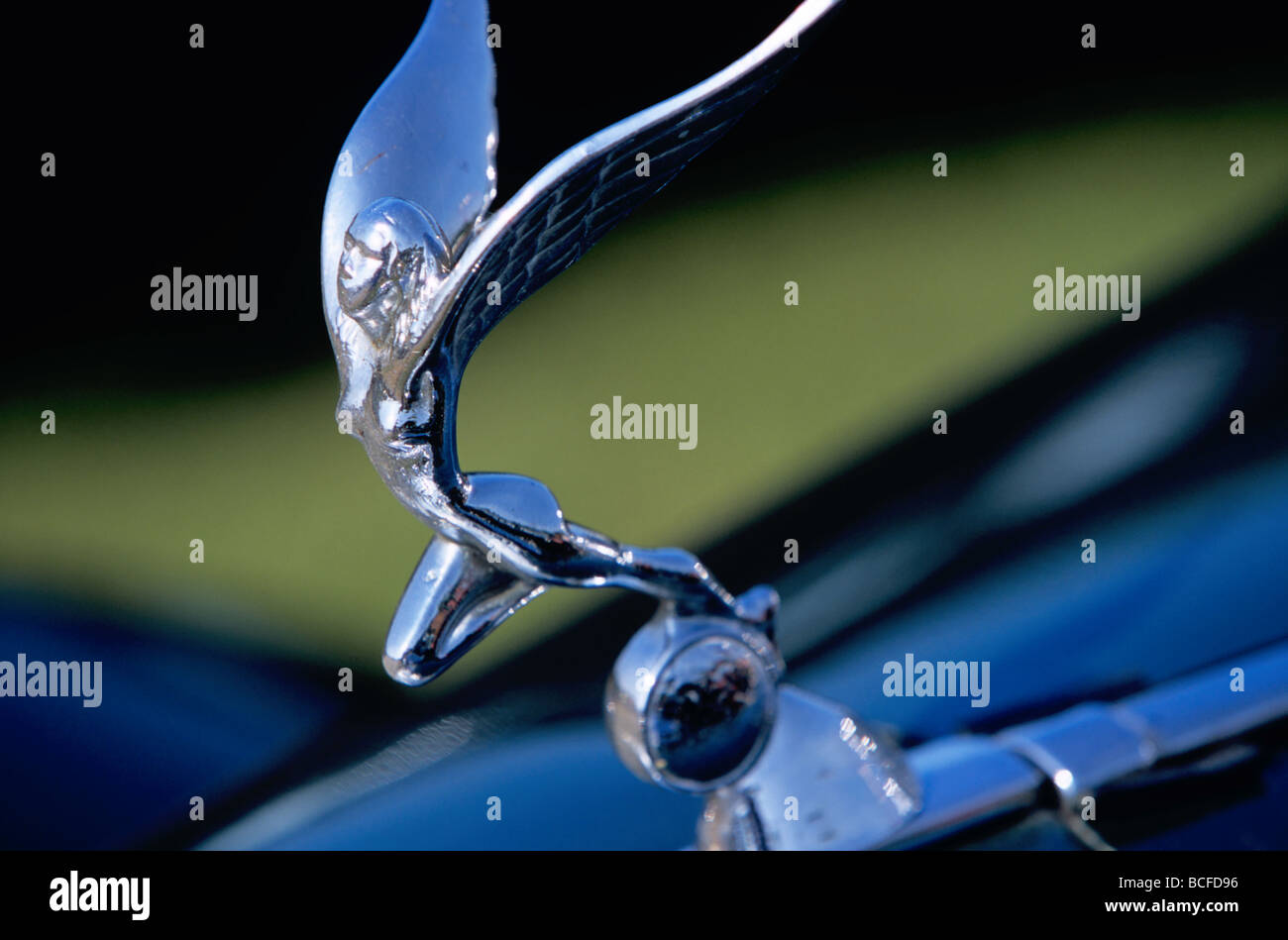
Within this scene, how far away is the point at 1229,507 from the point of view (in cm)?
149

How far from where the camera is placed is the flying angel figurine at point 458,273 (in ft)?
1.89

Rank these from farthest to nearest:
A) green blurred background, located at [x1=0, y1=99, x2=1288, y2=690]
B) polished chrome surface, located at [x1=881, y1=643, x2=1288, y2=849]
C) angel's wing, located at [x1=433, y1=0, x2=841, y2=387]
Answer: green blurred background, located at [x1=0, y1=99, x2=1288, y2=690]
polished chrome surface, located at [x1=881, y1=643, x2=1288, y2=849]
angel's wing, located at [x1=433, y1=0, x2=841, y2=387]

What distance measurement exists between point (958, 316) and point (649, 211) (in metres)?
0.40

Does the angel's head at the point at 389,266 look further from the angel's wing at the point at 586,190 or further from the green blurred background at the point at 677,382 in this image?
the green blurred background at the point at 677,382

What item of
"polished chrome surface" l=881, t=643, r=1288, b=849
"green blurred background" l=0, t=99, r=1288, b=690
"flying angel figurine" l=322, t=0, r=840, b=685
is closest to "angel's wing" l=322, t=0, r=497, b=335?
"flying angel figurine" l=322, t=0, r=840, b=685

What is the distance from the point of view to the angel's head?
58 centimetres

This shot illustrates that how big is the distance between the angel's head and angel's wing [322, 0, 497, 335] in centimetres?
2

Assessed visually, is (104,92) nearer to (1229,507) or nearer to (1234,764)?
(1234,764)

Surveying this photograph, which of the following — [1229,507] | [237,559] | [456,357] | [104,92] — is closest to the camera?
→ [456,357]

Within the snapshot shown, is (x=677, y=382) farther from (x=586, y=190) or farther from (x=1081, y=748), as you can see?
(x=586, y=190)

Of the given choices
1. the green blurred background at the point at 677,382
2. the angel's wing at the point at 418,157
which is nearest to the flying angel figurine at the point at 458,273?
the angel's wing at the point at 418,157

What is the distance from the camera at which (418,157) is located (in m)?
0.63

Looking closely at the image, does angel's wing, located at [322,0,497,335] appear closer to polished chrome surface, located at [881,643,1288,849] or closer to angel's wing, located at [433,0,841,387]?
angel's wing, located at [433,0,841,387]

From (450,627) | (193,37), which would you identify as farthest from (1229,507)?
(193,37)
